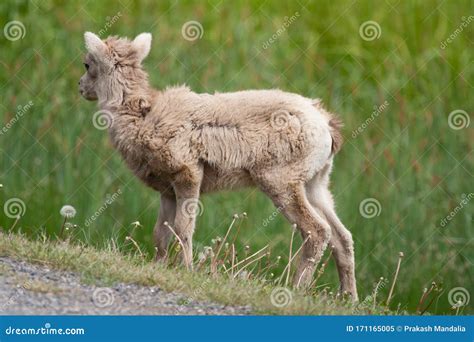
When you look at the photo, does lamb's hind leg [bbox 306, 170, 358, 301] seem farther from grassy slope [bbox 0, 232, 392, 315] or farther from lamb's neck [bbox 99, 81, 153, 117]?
lamb's neck [bbox 99, 81, 153, 117]

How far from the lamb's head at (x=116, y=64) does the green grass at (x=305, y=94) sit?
2.17 metres

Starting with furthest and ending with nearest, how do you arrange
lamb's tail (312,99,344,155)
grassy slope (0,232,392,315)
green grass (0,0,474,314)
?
green grass (0,0,474,314)
lamb's tail (312,99,344,155)
grassy slope (0,232,392,315)

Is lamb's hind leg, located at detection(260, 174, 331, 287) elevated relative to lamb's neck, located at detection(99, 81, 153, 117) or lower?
lower

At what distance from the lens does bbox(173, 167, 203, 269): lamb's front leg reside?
917 cm

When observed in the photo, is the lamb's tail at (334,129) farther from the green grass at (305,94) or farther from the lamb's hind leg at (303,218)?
the green grass at (305,94)

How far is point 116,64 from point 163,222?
5.04ft

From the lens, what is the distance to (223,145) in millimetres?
9211

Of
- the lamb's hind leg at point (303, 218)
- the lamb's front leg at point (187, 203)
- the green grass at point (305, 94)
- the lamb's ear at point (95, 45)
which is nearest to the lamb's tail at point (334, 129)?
the lamb's hind leg at point (303, 218)

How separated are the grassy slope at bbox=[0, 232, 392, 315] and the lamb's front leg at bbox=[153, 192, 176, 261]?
786mm

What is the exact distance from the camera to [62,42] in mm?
13148

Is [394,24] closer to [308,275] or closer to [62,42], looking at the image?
[62,42]

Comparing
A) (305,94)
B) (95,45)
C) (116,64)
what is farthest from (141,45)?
(305,94)

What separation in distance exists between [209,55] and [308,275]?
15.3 ft

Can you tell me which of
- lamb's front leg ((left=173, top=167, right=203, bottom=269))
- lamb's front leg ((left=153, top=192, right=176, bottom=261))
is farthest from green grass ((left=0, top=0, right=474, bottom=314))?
lamb's front leg ((left=173, top=167, right=203, bottom=269))
